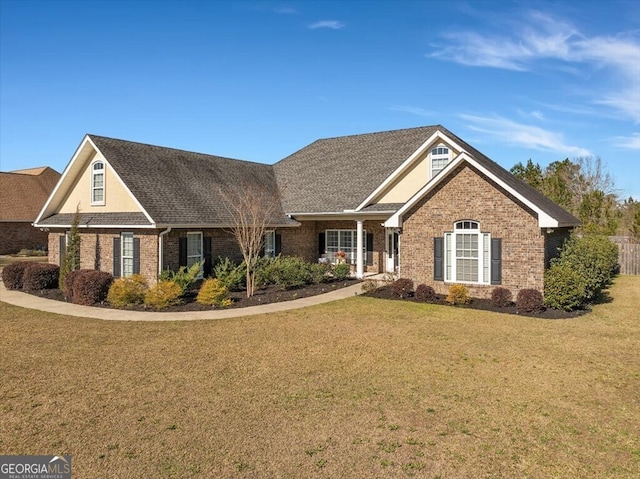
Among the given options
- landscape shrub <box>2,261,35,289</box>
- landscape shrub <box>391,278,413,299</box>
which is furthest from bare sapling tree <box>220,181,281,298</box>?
landscape shrub <box>2,261,35,289</box>

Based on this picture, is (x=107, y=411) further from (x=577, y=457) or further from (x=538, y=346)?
(x=538, y=346)

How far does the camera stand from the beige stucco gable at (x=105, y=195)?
64.0 ft

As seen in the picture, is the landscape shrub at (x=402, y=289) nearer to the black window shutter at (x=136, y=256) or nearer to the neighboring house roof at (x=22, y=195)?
the black window shutter at (x=136, y=256)

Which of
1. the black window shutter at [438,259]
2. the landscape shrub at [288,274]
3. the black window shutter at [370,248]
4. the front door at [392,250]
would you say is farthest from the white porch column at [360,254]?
the black window shutter at [438,259]

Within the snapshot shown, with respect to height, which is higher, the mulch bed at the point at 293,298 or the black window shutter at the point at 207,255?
the black window shutter at the point at 207,255

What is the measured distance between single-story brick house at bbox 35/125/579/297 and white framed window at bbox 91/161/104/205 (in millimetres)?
48

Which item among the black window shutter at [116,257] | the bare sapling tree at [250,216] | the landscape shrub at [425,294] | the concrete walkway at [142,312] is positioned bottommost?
the concrete walkway at [142,312]

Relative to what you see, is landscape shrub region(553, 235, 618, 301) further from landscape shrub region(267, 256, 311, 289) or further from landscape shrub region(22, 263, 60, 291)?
landscape shrub region(22, 263, 60, 291)

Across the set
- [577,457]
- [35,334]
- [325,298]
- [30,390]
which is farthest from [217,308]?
[577,457]

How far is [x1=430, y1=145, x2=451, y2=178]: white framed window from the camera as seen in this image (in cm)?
2120

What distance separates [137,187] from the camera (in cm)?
1875

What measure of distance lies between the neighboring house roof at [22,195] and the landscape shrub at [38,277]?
71.0 feet

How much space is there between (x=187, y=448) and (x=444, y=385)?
4.61 metres

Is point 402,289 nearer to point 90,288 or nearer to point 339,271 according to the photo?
point 339,271
